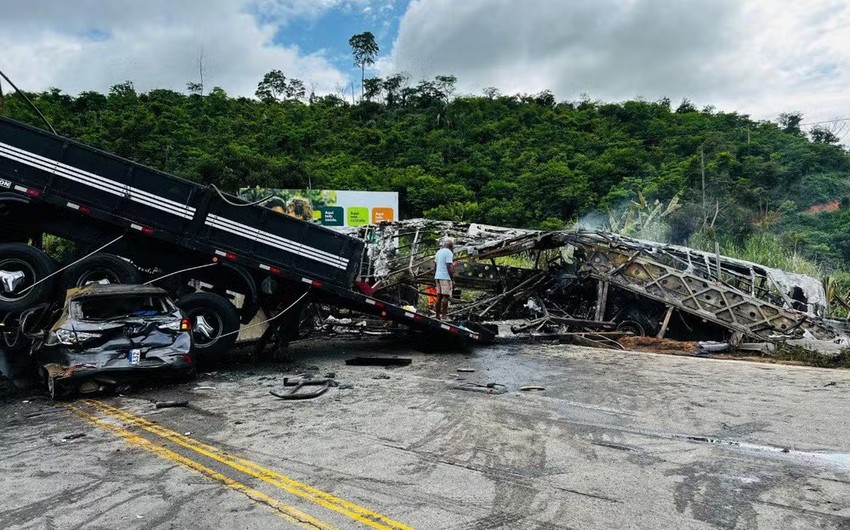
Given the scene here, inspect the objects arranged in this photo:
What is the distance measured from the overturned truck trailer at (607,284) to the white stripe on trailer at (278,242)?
4121 millimetres

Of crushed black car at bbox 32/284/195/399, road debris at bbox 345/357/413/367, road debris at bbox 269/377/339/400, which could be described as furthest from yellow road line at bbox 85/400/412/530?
road debris at bbox 345/357/413/367

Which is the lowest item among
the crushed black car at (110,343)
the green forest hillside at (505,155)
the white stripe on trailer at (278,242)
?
the crushed black car at (110,343)

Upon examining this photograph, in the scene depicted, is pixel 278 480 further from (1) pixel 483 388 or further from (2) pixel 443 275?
(2) pixel 443 275

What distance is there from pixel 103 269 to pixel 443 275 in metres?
6.38

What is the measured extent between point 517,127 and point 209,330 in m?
50.1

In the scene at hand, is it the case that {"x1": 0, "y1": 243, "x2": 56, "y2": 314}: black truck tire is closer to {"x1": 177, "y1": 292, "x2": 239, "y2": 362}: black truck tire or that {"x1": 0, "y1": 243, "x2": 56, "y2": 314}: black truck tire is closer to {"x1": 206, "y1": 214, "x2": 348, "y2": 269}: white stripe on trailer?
{"x1": 177, "y1": 292, "x2": 239, "y2": 362}: black truck tire

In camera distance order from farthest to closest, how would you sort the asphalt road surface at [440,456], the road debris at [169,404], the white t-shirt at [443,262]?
the white t-shirt at [443,262]
the road debris at [169,404]
the asphalt road surface at [440,456]

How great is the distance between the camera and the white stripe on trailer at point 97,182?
8.95m

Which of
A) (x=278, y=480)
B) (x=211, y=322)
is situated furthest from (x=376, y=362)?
(x=278, y=480)

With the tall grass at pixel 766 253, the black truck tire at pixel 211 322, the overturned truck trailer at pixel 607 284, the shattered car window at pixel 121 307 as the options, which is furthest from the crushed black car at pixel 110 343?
the tall grass at pixel 766 253

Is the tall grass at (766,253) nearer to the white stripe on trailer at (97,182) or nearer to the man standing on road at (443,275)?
the man standing on road at (443,275)

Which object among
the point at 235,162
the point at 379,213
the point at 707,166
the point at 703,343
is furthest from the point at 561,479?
the point at 707,166

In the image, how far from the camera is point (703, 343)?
12086 mm

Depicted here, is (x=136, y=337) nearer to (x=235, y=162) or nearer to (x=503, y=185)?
(x=235, y=162)
